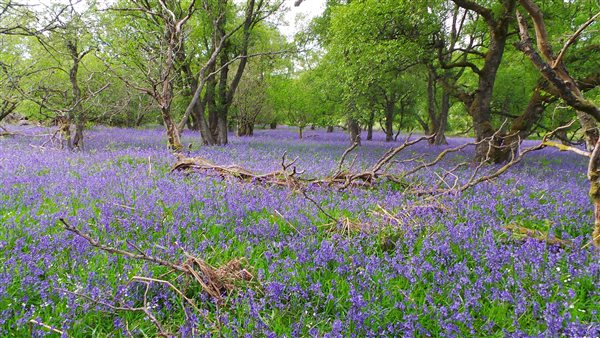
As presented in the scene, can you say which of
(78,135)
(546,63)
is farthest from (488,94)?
(78,135)

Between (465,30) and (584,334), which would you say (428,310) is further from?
(465,30)

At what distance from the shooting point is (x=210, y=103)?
1653 centimetres

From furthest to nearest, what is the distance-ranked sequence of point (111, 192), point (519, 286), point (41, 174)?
point (41, 174)
point (111, 192)
point (519, 286)

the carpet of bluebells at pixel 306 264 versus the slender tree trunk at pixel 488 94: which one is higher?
the slender tree trunk at pixel 488 94

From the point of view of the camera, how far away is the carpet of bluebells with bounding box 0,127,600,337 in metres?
2.08

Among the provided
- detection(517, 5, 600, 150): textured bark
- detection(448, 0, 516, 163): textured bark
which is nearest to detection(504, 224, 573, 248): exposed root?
detection(517, 5, 600, 150): textured bark

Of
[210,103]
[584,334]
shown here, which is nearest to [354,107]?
[210,103]

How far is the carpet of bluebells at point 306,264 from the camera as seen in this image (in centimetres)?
208

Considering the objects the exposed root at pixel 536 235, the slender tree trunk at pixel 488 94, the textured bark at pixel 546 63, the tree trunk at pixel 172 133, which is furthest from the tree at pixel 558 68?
the tree trunk at pixel 172 133

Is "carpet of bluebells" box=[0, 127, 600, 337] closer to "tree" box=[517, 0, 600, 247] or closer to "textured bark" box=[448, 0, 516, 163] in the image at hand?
"tree" box=[517, 0, 600, 247]

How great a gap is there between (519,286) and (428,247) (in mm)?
781

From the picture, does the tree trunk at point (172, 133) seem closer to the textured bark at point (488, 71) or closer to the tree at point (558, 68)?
the tree at point (558, 68)

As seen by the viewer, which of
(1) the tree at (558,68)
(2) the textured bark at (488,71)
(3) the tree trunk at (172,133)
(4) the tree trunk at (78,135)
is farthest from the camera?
(4) the tree trunk at (78,135)

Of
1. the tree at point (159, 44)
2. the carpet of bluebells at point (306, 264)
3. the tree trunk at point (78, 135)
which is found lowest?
the carpet of bluebells at point (306, 264)
